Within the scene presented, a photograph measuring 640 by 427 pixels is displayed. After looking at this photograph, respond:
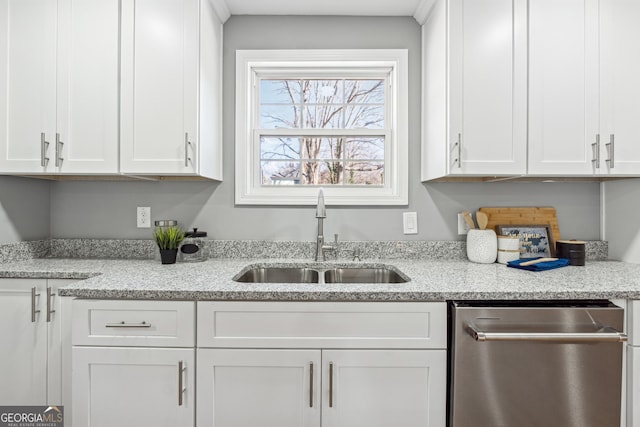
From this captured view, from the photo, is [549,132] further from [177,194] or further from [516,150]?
[177,194]

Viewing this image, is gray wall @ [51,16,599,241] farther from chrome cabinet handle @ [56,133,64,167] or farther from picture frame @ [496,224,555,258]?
chrome cabinet handle @ [56,133,64,167]

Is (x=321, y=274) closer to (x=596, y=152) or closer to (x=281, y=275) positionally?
(x=281, y=275)

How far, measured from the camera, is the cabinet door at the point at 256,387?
4.30ft

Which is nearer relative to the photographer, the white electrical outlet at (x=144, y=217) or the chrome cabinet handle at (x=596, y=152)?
the chrome cabinet handle at (x=596, y=152)

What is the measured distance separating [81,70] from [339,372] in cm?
189

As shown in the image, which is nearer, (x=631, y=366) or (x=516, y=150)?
(x=631, y=366)

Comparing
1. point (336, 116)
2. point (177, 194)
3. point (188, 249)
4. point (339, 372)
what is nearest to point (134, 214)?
point (177, 194)

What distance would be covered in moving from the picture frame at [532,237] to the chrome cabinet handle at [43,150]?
248 cm

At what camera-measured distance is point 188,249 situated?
6.08ft

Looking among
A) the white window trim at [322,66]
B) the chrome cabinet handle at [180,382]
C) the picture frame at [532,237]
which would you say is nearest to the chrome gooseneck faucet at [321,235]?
the white window trim at [322,66]

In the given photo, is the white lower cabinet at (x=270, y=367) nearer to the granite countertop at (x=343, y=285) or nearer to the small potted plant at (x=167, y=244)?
the granite countertop at (x=343, y=285)

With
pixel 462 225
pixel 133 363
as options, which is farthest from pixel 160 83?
pixel 462 225

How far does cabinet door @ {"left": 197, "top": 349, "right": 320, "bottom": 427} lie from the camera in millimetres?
1311

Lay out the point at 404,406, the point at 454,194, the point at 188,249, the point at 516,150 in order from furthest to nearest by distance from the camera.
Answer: the point at 454,194, the point at 188,249, the point at 516,150, the point at 404,406
